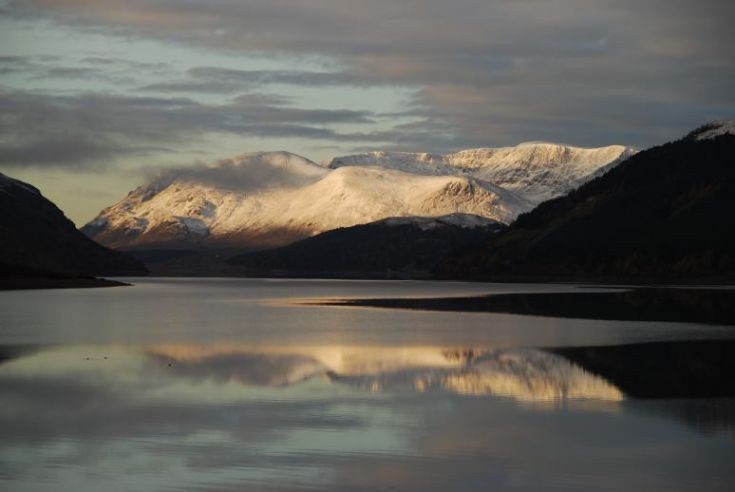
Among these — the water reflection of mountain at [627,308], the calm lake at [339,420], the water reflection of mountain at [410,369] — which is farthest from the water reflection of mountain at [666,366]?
the water reflection of mountain at [627,308]

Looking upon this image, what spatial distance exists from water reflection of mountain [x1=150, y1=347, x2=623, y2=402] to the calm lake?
4.9 inches

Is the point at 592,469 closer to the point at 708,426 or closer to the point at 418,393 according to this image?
the point at 708,426

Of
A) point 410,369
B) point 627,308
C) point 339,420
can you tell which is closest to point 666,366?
point 410,369

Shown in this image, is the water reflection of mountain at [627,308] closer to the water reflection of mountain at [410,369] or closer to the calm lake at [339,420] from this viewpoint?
the calm lake at [339,420]

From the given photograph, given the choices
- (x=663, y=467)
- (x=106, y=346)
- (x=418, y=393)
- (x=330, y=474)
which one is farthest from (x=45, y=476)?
(x=106, y=346)

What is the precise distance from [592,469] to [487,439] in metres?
5.29

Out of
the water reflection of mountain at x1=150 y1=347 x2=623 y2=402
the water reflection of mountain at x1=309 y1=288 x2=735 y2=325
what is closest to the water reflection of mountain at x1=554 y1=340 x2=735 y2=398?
the water reflection of mountain at x1=150 y1=347 x2=623 y2=402

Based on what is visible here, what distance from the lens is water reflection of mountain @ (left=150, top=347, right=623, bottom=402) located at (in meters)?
51.6

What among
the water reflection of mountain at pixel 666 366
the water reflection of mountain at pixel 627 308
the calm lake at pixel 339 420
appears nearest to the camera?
the calm lake at pixel 339 420

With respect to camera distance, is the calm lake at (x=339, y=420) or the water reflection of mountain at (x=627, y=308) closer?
the calm lake at (x=339, y=420)

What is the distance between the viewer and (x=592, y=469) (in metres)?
33.3

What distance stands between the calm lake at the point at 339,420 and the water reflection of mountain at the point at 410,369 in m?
0.12

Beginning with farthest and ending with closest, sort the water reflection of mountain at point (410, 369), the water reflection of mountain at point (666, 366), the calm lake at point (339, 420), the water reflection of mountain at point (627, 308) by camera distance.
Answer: the water reflection of mountain at point (627, 308)
the water reflection of mountain at point (410, 369)
the water reflection of mountain at point (666, 366)
the calm lake at point (339, 420)

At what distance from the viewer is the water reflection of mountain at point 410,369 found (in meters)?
51.6
